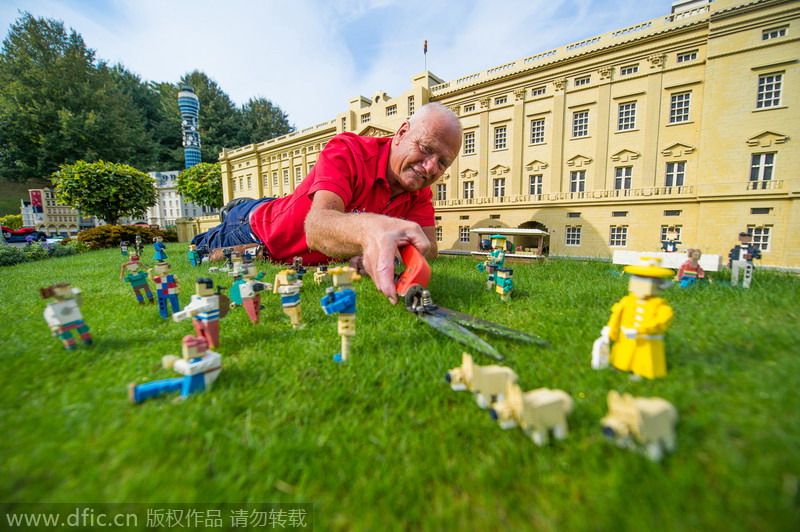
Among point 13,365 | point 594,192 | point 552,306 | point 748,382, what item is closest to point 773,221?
point 594,192

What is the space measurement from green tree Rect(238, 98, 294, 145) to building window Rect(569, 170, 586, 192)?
28906mm

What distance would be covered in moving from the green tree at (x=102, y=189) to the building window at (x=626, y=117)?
63.1 ft

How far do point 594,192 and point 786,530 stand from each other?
9.79 meters

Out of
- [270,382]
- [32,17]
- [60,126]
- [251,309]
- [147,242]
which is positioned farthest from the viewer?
[32,17]

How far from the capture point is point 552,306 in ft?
8.27

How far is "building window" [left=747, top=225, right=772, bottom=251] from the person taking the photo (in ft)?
23.2

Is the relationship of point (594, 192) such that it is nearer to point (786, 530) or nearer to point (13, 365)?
point (786, 530)

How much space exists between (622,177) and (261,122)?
104 ft

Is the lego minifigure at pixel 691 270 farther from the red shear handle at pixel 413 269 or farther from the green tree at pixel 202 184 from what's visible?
the green tree at pixel 202 184

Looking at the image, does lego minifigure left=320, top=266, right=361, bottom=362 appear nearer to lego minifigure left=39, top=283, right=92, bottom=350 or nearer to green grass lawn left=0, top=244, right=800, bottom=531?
green grass lawn left=0, top=244, right=800, bottom=531

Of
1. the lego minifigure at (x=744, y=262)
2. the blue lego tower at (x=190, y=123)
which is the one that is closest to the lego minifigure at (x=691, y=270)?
the lego minifigure at (x=744, y=262)

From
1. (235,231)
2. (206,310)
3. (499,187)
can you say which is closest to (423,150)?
(206,310)

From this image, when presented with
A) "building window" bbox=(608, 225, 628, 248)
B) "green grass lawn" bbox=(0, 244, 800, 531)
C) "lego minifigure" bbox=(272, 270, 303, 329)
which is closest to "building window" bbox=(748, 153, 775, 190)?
"building window" bbox=(608, 225, 628, 248)

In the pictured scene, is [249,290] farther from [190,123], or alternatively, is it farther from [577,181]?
[190,123]
